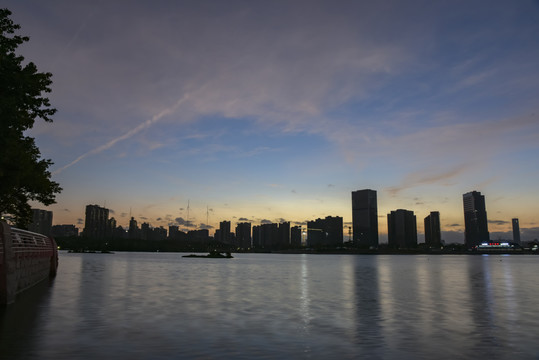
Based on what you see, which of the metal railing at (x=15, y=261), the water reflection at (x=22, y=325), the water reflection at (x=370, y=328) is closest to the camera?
the water reflection at (x=22, y=325)

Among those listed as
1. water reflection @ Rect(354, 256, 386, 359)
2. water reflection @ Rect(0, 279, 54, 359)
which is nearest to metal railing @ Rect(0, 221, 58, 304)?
water reflection @ Rect(0, 279, 54, 359)

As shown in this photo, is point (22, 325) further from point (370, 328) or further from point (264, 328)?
point (370, 328)

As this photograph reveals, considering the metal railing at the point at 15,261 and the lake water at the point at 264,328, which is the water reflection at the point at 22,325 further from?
the metal railing at the point at 15,261

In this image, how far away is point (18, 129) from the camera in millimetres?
35844

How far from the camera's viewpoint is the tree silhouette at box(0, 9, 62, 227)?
3078cm

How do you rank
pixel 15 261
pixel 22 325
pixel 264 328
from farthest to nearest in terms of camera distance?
A: 1. pixel 15 261
2. pixel 264 328
3. pixel 22 325

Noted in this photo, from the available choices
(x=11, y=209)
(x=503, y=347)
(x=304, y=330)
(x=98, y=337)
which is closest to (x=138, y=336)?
(x=98, y=337)

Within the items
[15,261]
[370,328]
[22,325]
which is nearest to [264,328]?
[370,328]

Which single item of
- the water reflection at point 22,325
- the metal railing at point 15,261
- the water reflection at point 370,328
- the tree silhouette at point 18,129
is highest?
the tree silhouette at point 18,129

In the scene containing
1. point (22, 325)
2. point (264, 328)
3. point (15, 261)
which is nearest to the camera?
point (22, 325)

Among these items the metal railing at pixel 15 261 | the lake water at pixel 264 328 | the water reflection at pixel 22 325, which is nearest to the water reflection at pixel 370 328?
the lake water at pixel 264 328

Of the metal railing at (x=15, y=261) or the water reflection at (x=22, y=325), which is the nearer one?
the water reflection at (x=22, y=325)

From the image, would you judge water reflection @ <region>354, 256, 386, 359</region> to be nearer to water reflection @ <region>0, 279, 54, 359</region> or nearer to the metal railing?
water reflection @ <region>0, 279, 54, 359</region>

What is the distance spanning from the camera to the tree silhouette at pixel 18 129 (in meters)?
30.8
